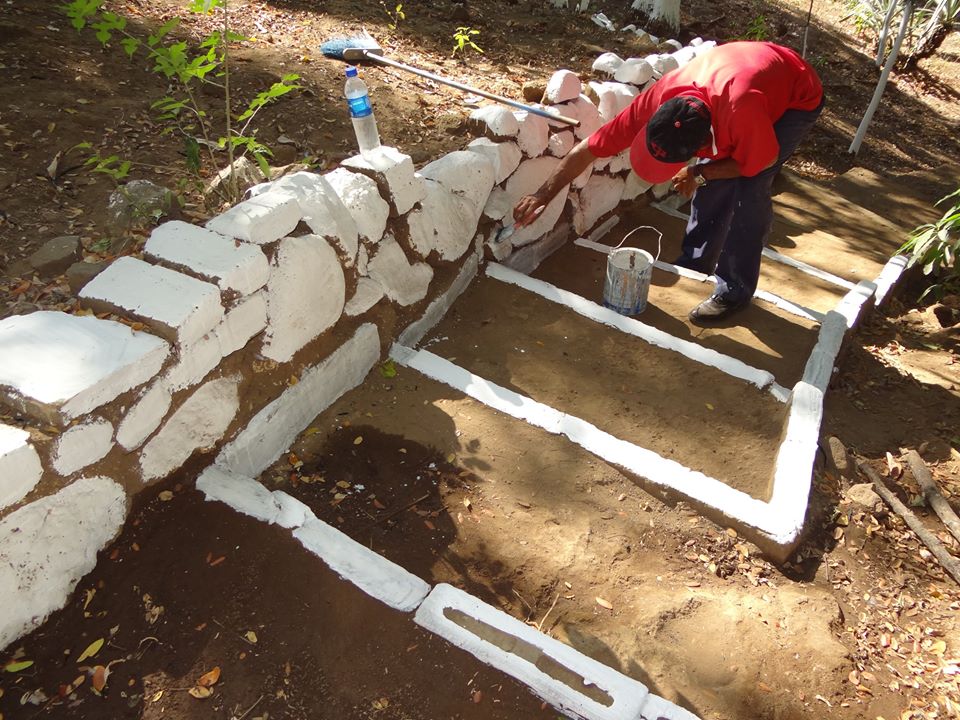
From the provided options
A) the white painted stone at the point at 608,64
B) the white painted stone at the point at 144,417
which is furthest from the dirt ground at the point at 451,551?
the white painted stone at the point at 608,64

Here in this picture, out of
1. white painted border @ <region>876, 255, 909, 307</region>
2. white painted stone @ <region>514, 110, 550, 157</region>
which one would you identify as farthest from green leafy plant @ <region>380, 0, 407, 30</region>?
white painted border @ <region>876, 255, 909, 307</region>

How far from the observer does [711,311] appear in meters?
4.14

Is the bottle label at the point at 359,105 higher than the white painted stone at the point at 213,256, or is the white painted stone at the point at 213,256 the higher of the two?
the bottle label at the point at 359,105

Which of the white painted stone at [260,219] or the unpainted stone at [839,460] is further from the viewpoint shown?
the unpainted stone at [839,460]

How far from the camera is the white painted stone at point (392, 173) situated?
10.2 ft

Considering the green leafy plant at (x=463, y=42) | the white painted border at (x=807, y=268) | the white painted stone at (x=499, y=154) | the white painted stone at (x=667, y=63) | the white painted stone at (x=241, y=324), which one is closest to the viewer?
the white painted stone at (x=241, y=324)

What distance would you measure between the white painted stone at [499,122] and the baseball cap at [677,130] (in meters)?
0.88

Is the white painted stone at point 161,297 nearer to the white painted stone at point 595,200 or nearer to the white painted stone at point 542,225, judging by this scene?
the white painted stone at point 542,225

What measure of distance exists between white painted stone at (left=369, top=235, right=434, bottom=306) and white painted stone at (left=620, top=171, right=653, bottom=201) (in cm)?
264

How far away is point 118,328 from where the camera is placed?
2.17m

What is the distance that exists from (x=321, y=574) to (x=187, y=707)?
0.52 metres

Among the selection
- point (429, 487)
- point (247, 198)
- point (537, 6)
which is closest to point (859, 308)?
point (429, 487)

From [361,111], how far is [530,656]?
8.15 ft

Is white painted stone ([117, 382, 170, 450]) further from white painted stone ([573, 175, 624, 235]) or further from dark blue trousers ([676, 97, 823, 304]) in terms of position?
white painted stone ([573, 175, 624, 235])
